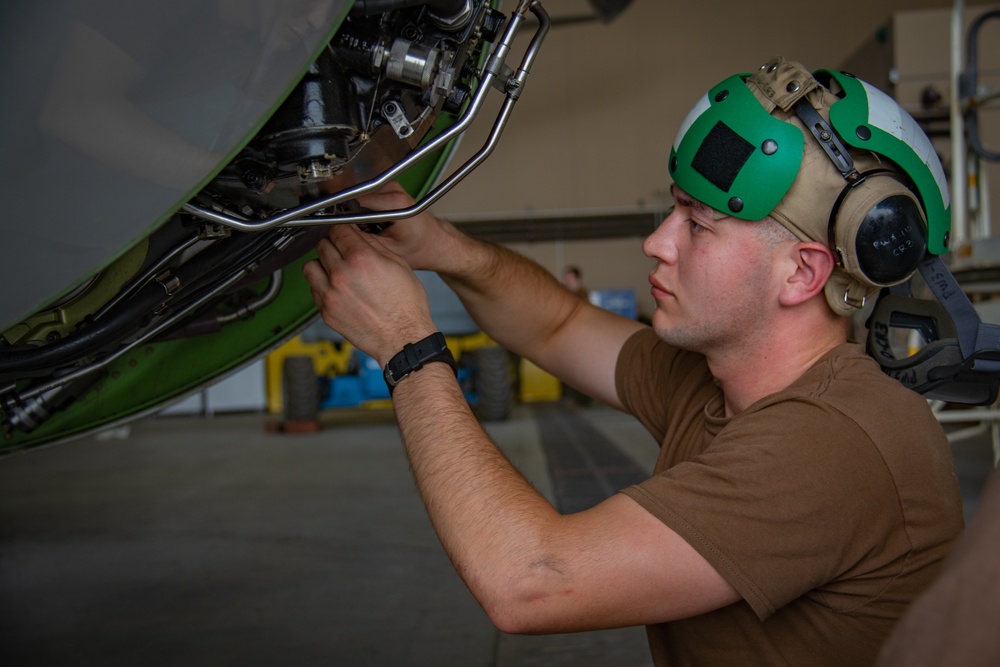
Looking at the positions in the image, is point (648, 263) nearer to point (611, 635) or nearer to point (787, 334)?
point (611, 635)

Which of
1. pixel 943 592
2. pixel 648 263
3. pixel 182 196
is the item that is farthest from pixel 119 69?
pixel 648 263

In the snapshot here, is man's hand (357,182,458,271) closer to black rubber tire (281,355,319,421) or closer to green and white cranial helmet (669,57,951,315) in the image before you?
green and white cranial helmet (669,57,951,315)

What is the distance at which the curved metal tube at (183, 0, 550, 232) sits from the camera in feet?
3.31

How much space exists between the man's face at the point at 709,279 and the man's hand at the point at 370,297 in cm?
35

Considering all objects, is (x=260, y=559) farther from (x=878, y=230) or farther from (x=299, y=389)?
(x=299, y=389)

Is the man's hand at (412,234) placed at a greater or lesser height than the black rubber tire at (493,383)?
greater

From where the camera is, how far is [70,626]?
241 cm

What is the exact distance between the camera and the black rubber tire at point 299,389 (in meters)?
6.47

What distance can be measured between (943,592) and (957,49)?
153 inches

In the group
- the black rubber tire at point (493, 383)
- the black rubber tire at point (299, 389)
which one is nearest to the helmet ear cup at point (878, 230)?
the black rubber tire at point (493, 383)

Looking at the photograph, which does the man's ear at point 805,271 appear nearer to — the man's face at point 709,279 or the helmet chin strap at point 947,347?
the man's face at point 709,279

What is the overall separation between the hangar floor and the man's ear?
1257mm

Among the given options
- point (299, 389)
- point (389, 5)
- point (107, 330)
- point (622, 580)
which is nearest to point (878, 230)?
point (622, 580)

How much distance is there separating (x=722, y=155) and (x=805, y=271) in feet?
0.65
